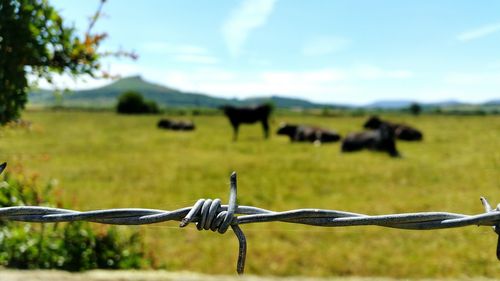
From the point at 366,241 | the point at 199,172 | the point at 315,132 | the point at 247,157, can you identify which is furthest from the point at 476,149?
the point at 366,241

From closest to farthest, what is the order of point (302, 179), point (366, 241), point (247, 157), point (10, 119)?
point (10, 119) < point (366, 241) < point (302, 179) < point (247, 157)

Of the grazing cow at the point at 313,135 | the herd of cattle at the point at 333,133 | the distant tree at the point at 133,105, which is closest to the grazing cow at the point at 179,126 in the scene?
the herd of cattle at the point at 333,133

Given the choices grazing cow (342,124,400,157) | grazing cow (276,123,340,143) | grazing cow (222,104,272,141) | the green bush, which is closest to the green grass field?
the green bush

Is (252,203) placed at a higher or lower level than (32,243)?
lower

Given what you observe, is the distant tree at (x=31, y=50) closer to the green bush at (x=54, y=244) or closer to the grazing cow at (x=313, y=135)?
the green bush at (x=54, y=244)

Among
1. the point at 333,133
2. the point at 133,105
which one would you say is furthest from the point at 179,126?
the point at 133,105

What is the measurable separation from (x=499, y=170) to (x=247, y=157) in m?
7.11

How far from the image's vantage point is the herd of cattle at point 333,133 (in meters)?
15.6

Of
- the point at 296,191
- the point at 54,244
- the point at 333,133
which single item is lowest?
the point at 296,191

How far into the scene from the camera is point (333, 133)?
807 inches

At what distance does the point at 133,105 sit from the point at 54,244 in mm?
81972

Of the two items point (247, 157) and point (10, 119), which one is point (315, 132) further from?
point (10, 119)

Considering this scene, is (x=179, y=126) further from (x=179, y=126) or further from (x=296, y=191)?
(x=296, y=191)

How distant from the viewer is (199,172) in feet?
35.7
